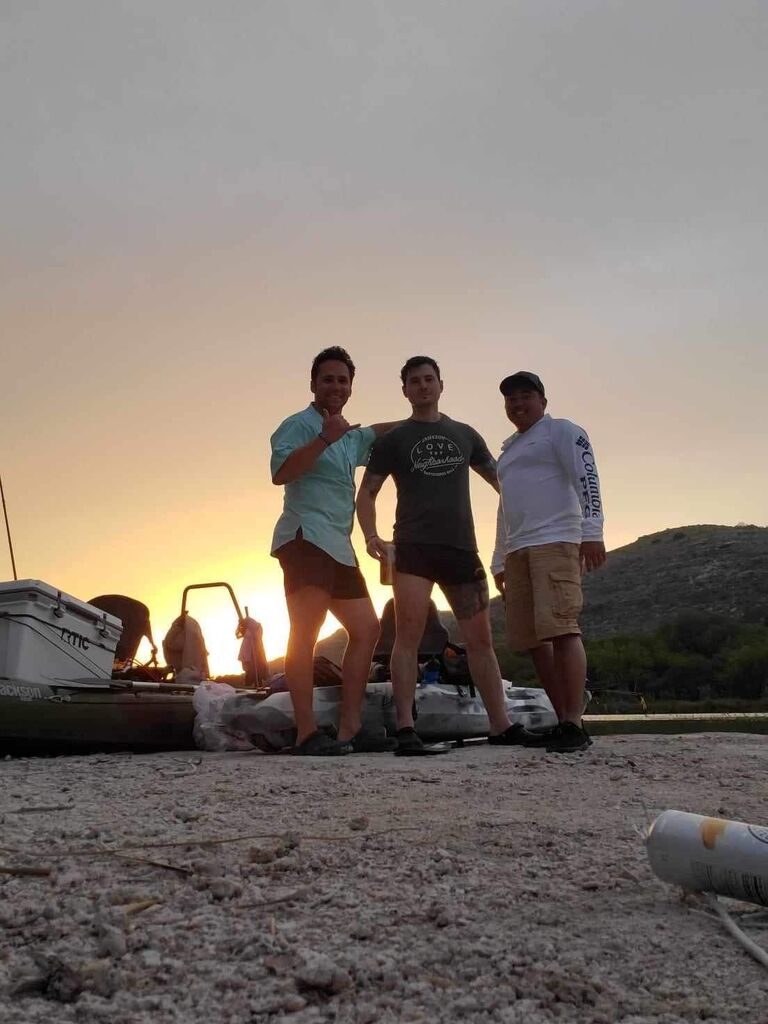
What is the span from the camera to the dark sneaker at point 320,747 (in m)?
4.73

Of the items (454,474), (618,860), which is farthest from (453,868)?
(454,474)

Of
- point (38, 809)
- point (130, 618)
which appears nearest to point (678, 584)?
point (130, 618)

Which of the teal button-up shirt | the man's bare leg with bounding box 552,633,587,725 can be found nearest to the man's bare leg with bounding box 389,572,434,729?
the teal button-up shirt

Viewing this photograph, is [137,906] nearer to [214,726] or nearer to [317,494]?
[317,494]

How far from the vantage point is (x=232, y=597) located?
7.83 metres

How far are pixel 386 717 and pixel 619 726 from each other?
662 centimetres

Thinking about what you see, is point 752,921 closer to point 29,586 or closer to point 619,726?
point 29,586

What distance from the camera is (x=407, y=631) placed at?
5156mm

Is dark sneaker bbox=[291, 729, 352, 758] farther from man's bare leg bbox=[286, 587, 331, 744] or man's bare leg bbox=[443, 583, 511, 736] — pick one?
man's bare leg bbox=[443, 583, 511, 736]

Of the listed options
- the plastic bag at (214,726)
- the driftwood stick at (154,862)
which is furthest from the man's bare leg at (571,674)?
the driftwood stick at (154,862)

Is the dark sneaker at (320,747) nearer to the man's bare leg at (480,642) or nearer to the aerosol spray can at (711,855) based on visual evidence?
the man's bare leg at (480,642)

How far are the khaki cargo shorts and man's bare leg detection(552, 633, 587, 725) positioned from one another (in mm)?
77

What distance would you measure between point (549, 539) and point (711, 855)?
3.47m

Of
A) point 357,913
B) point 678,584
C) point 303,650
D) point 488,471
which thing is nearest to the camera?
point 357,913
